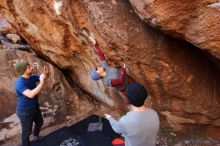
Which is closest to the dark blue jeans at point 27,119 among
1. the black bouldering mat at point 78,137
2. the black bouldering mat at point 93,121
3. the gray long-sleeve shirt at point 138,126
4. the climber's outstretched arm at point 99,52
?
the black bouldering mat at point 78,137

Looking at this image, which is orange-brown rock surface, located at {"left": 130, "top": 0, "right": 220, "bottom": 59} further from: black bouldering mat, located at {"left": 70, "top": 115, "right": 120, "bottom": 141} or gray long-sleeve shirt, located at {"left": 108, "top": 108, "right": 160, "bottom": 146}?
black bouldering mat, located at {"left": 70, "top": 115, "right": 120, "bottom": 141}

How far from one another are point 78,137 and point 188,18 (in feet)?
12.1

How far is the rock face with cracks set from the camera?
196 inches

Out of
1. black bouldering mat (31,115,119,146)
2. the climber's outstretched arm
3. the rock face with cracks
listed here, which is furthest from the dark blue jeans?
the climber's outstretched arm

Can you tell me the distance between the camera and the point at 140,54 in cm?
509

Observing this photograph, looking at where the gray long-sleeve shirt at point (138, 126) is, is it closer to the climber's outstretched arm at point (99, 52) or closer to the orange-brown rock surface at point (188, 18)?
the orange-brown rock surface at point (188, 18)

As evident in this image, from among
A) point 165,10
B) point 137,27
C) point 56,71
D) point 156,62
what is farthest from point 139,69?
point 56,71

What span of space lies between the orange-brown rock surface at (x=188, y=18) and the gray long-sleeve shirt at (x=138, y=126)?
4.32 ft

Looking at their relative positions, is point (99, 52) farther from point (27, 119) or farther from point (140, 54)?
point (27, 119)

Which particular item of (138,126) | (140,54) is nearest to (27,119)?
(140,54)

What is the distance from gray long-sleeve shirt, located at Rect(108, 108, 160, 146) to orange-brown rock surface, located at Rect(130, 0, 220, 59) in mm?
1317

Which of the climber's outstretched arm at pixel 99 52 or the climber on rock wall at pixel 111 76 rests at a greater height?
the climber's outstretched arm at pixel 99 52

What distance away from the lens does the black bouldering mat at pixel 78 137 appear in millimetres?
6582

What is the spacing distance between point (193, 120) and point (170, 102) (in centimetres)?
63
